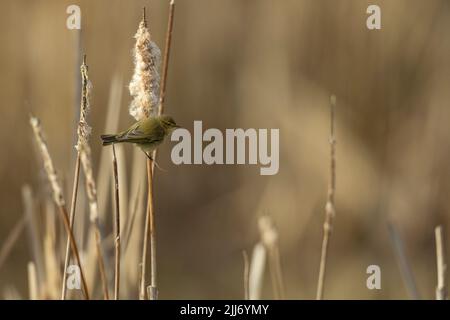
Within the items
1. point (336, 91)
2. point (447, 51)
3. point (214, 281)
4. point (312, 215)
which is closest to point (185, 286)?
point (214, 281)

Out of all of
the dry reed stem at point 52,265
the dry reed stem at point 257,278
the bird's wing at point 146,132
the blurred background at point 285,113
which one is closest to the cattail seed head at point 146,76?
the bird's wing at point 146,132

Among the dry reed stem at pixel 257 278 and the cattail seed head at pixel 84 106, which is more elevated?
the cattail seed head at pixel 84 106

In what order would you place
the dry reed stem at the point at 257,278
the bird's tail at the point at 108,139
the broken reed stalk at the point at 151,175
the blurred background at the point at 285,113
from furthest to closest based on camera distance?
the blurred background at the point at 285,113 → the dry reed stem at the point at 257,278 → the broken reed stalk at the point at 151,175 → the bird's tail at the point at 108,139

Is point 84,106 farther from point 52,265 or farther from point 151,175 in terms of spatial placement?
point 52,265

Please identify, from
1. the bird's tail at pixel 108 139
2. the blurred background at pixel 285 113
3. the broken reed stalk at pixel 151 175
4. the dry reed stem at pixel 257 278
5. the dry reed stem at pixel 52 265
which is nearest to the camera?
the bird's tail at pixel 108 139

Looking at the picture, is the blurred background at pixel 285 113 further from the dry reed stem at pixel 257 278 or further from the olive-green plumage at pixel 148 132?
the olive-green plumage at pixel 148 132

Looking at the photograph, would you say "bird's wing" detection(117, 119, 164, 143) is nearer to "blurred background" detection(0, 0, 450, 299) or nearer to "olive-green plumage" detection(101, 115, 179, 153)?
"olive-green plumage" detection(101, 115, 179, 153)

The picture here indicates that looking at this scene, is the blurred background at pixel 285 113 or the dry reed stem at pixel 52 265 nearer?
the dry reed stem at pixel 52 265

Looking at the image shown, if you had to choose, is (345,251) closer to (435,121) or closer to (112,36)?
(435,121)
